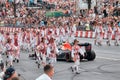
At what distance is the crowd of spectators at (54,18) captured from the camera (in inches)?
1703

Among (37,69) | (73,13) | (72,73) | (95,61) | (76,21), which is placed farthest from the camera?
(73,13)

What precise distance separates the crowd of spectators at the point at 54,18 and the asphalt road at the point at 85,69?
1064cm

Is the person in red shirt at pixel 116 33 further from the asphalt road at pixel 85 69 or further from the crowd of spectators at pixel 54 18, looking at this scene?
the asphalt road at pixel 85 69

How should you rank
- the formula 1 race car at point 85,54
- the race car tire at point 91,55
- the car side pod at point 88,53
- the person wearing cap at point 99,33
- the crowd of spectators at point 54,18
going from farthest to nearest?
the crowd of spectators at point 54,18 → the person wearing cap at point 99,33 → the race car tire at point 91,55 → the formula 1 race car at point 85,54 → the car side pod at point 88,53

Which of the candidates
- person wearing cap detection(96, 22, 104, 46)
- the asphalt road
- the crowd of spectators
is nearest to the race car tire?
the asphalt road

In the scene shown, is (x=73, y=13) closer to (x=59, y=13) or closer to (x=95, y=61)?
(x=59, y=13)

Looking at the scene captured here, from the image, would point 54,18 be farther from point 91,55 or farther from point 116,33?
point 91,55

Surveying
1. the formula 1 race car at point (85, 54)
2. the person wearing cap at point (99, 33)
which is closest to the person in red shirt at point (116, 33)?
the person wearing cap at point (99, 33)

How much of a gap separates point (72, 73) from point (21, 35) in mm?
12577

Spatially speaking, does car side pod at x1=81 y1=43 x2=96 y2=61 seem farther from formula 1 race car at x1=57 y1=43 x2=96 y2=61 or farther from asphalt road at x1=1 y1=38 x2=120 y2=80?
asphalt road at x1=1 y1=38 x2=120 y2=80

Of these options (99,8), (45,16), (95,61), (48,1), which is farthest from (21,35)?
(48,1)

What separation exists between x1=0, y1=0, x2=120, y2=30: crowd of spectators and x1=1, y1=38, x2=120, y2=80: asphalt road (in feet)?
34.9

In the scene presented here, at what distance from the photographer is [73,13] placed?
52875mm

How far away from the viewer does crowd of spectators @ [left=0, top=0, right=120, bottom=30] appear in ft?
142
